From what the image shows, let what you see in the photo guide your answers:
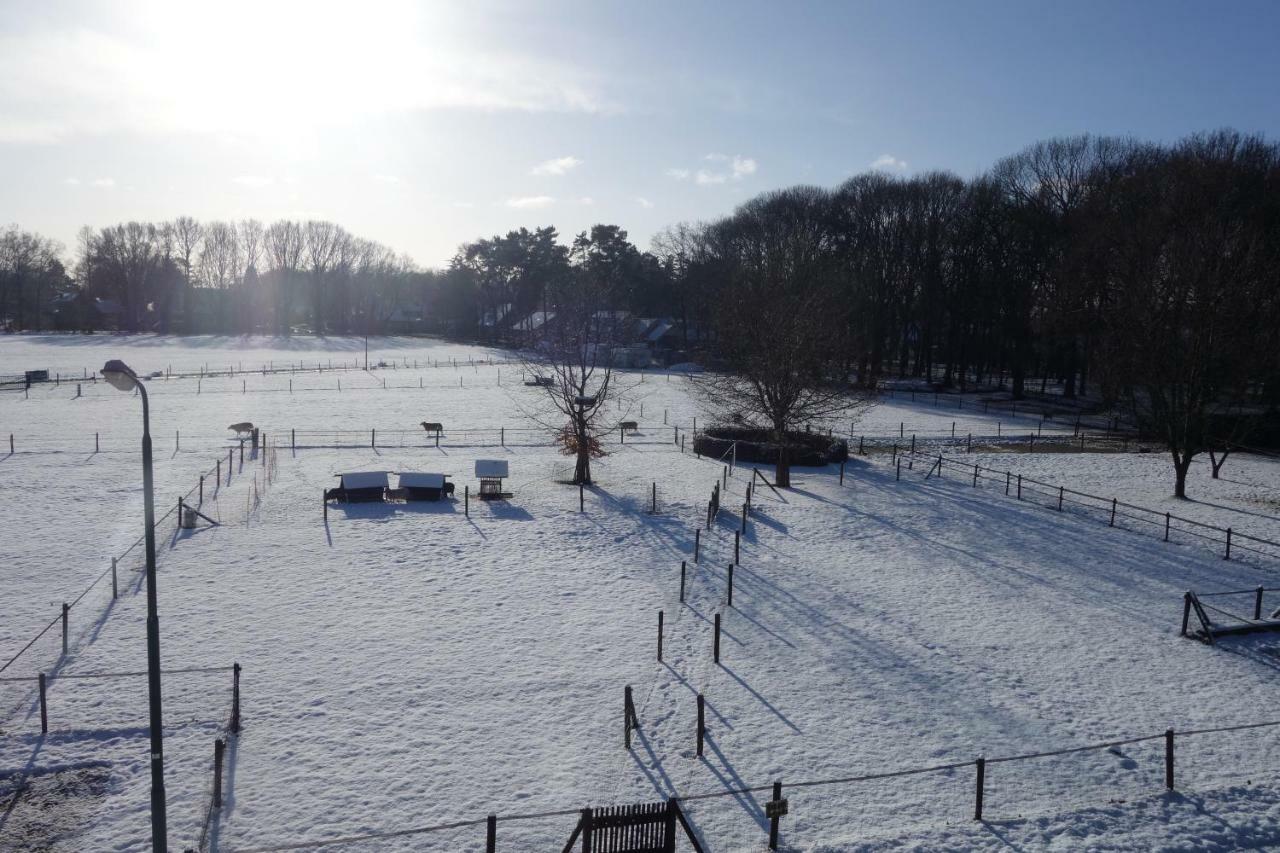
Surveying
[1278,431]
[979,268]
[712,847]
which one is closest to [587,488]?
[712,847]

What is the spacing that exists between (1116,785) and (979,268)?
2538 inches

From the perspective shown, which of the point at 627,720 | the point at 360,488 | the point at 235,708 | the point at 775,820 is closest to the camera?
the point at 775,820

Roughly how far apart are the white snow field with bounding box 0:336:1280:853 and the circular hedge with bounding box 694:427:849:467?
5.15 metres

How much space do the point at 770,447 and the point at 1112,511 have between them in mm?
12879

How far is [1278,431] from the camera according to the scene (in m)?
43.3

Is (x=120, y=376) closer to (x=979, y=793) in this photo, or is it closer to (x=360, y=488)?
(x=979, y=793)

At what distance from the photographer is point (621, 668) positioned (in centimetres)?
1556

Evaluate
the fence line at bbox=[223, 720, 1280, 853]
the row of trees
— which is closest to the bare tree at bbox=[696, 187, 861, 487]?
the row of trees

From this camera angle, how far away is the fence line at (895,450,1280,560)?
964 inches

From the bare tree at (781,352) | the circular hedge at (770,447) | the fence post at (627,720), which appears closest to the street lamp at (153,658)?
the fence post at (627,720)

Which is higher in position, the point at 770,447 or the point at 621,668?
the point at 770,447

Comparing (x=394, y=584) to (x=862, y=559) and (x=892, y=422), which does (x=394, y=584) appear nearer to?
(x=862, y=559)

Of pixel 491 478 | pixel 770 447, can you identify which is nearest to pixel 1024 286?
pixel 770 447

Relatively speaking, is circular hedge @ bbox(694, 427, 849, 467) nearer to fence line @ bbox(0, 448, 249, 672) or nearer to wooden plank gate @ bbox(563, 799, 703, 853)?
fence line @ bbox(0, 448, 249, 672)
